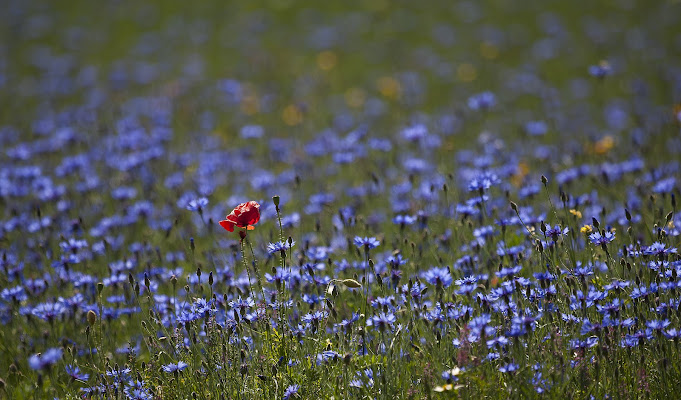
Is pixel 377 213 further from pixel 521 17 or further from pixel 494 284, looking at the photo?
pixel 521 17

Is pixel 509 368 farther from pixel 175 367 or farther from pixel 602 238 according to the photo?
Answer: pixel 175 367

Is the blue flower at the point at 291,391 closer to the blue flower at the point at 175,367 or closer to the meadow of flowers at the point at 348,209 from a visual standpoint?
the meadow of flowers at the point at 348,209

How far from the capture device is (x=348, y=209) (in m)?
4.89

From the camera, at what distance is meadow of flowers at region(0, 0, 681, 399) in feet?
9.98

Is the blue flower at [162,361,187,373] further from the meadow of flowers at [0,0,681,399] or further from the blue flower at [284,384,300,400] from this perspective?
the blue flower at [284,384,300,400]

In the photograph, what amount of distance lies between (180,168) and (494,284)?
143 inches

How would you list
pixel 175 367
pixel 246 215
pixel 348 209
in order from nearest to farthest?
pixel 175 367 < pixel 246 215 < pixel 348 209

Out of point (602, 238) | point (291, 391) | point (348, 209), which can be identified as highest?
point (602, 238)

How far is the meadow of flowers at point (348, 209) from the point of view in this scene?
304 centimetres

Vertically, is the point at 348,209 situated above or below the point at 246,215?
below

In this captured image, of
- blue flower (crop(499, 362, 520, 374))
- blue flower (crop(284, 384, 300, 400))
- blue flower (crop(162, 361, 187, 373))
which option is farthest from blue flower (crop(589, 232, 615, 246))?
blue flower (crop(162, 361, 187, 373))

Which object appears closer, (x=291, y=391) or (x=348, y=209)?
(x=291, y=391)

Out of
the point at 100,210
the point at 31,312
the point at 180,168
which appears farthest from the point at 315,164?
the point at 31,312

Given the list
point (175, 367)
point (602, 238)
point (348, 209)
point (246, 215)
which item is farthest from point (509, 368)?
point (348, 209)
